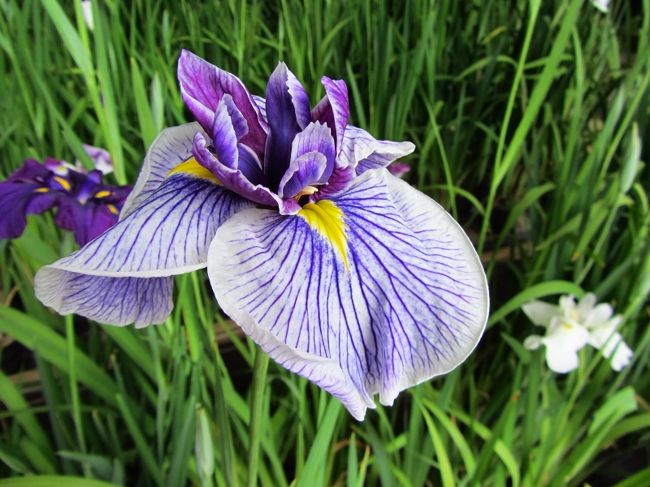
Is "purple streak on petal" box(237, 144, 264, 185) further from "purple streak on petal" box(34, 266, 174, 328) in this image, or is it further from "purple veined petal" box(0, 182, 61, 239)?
"purple veined petal" box(0, 182, 61, 239)

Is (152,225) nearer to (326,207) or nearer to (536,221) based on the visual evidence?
(326,207)

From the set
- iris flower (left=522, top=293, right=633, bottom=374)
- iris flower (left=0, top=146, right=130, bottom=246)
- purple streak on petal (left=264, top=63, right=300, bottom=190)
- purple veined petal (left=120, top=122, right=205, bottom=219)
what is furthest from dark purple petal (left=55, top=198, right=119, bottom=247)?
iris flower (left=522, top=293, right=633, bottom=374)

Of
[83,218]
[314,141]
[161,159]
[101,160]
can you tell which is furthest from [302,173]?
[101,160]

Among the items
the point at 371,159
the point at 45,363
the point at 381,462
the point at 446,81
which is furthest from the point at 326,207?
the point at 446,81

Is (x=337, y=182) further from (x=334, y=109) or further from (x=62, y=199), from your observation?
(x=62, y=199)

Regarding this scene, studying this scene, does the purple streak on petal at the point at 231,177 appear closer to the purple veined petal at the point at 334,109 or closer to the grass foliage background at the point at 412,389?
the purple veined petal at the point at 334,109
